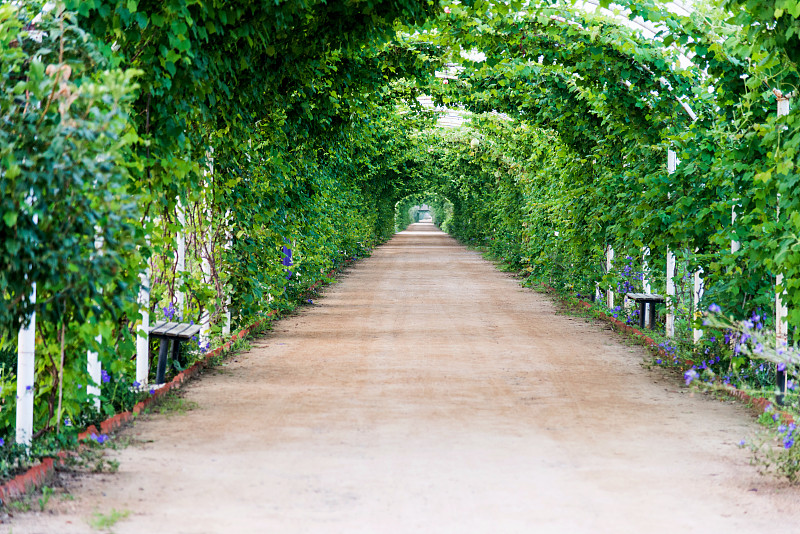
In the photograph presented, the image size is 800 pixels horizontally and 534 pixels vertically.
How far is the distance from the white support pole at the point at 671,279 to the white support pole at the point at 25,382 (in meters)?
6.79

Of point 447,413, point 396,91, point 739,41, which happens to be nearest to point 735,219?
point 739,41

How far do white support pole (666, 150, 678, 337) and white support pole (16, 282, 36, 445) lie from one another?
6793 mm

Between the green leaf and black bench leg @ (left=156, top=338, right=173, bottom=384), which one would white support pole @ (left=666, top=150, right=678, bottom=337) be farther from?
the green leaf

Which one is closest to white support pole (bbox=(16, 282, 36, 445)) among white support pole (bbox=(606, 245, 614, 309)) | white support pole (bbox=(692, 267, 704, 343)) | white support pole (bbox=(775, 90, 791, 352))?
white support pole (bbox=(775, 90, 791, 352))

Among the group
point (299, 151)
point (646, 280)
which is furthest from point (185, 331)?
point (646, 280)

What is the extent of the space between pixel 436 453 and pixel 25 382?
2.33m

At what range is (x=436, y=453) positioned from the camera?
5641 mm

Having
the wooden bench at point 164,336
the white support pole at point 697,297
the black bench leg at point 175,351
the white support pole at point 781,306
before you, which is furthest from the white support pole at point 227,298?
the white support pole at point 781,306

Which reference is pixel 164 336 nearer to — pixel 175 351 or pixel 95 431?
pixel 175 351

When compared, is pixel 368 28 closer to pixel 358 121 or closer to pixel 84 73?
pixel 84 73

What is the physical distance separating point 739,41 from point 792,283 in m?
1.97

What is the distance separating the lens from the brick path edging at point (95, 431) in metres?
4.62

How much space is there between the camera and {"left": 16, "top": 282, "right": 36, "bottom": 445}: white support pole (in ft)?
16.9

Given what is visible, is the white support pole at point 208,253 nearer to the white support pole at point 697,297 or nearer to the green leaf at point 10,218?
the white support pole at point 697,297
